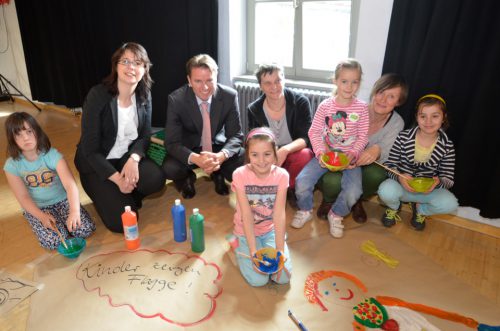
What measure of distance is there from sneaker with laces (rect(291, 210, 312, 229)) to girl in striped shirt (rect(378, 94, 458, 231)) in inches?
17.9

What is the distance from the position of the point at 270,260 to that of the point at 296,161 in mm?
871

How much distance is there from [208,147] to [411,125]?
1.32 metres

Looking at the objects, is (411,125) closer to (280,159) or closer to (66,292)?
(280,159)

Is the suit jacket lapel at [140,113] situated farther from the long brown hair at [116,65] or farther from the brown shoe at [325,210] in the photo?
the brown shoe at [325,210]

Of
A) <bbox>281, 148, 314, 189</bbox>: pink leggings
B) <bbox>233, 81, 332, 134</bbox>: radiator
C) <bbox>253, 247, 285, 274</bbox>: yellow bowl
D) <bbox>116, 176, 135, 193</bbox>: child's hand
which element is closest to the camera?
<bbox>253, 247, 285, 274</bbox>: yellow bowl

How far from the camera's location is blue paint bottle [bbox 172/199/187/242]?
182 cm

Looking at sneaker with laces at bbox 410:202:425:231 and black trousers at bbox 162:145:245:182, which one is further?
black trousers at bbox 162:145:245:182

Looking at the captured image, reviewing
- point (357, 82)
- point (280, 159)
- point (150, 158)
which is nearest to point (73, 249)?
point (150, 158)

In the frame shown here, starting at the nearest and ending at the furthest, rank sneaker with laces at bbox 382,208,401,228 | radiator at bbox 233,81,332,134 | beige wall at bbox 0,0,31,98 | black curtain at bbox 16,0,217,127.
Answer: sneaker with laces at bbox 382,208,401,228 < radiator at bbox 233,81,332,134 < black curtain at bbox 16,0,217,127 < beige wall at bbox 0,0,31,98

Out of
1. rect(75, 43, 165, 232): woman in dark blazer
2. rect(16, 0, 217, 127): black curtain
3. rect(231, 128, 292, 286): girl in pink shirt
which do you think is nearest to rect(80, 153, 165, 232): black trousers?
rect(75, 43, 165, 232): woman in dark blazer

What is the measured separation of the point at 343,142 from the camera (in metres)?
2.13

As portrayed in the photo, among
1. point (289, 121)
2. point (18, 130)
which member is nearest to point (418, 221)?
point (289, 121)

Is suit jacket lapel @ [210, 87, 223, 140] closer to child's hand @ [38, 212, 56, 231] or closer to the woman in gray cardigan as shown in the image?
the woman in gray cardigan

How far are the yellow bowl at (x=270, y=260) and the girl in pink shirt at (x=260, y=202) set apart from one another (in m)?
0.03
